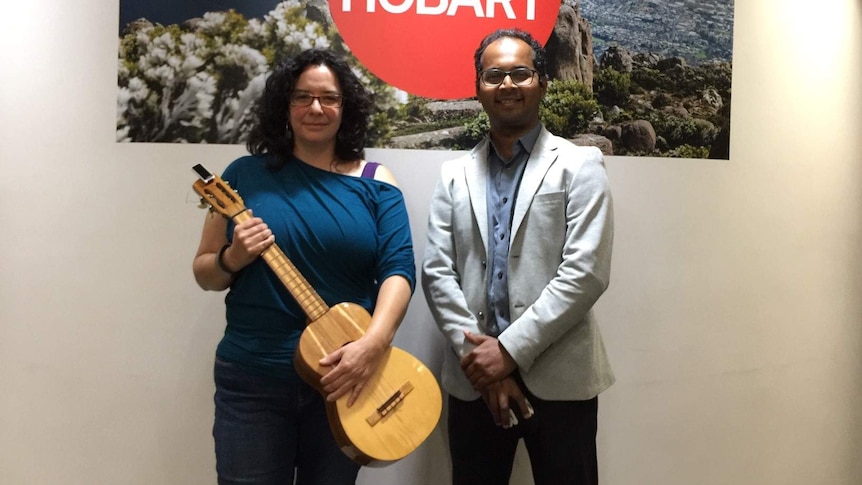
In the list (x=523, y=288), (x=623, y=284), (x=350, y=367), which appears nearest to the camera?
(x=350, y=367)

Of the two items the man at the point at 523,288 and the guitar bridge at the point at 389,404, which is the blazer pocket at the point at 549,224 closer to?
the man at the point at 523,288

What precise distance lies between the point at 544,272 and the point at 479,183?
1.01 feet

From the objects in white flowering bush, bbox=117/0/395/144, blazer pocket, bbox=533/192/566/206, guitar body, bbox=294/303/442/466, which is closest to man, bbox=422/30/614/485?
blazer pocket, bbox=533/192/566/206

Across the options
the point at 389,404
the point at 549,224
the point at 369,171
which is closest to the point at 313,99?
the point at 369,171

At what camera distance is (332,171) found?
5.11ft

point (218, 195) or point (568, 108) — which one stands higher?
point (568, 108)

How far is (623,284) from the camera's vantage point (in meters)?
2.06

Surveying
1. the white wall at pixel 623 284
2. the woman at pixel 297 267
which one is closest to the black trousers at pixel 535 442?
the woman at pixel 297 267

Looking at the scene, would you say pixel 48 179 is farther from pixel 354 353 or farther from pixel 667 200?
pixel 667 200

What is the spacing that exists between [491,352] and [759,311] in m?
1.25

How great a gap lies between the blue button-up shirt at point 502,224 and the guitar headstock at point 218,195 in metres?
0.66

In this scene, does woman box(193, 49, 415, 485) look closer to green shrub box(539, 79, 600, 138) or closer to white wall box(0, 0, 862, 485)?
white wall box(0, 0, 862, 485)

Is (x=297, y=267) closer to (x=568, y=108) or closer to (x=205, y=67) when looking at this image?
(x=205, y=67)

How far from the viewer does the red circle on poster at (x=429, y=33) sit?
6.42 feet
